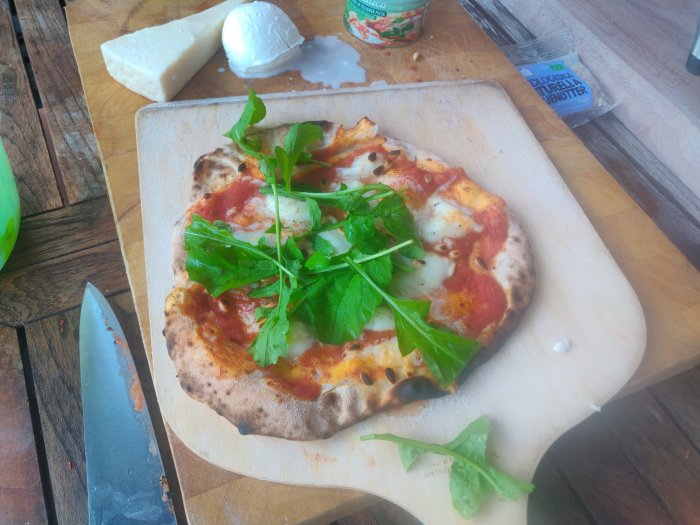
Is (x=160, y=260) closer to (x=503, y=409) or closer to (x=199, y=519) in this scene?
(x=199, y=519)

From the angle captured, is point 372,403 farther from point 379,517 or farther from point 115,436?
point 115,436

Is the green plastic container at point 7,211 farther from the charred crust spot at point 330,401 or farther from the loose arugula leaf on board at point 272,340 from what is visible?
the charred crust spot at point 330,401

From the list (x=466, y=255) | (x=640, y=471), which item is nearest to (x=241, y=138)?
(x=466, y=255)

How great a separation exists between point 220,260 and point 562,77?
4.62ft

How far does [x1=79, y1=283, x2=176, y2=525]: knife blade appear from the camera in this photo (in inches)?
42.3

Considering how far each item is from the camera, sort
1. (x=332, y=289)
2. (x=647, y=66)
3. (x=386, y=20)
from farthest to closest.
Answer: (x=647, y=66) → (x=386, y=20) → (x=332, y=289)

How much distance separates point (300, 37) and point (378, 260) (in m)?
0.92

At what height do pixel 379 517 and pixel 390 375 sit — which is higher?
pixel 390 375

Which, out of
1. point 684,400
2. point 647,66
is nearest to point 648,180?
point 647,66

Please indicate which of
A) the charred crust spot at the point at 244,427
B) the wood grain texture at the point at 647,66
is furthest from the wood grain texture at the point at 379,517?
the wood grain texture at the point at 647,66

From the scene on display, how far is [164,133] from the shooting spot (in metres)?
1.50

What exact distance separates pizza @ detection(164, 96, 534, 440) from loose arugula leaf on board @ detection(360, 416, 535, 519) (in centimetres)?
9

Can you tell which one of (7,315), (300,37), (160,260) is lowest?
(7,315)

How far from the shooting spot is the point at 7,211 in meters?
1.37
